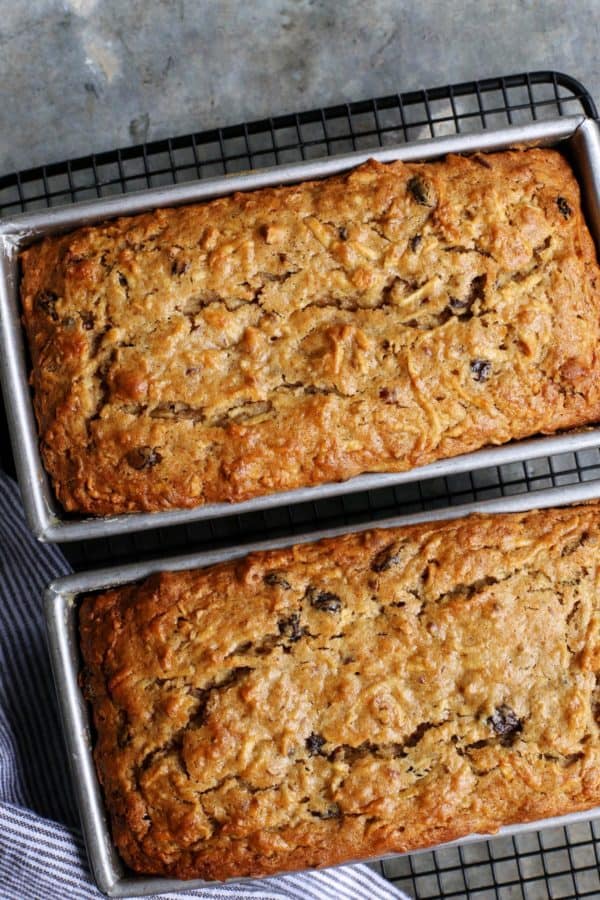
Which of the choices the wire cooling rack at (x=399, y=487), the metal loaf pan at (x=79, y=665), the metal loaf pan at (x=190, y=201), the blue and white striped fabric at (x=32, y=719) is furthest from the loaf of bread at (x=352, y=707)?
the wire cooling rack at (x=399, y=487)

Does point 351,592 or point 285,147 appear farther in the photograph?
point 285,147

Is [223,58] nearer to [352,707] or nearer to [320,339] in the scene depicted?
[320,339]

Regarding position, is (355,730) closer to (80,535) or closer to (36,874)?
(80,535)

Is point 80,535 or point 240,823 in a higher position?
point 80,535

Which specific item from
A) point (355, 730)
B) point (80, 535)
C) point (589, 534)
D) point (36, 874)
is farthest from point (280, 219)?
point (36, 874)

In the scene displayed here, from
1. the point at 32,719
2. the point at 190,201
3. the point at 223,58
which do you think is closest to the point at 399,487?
the point at 190,201

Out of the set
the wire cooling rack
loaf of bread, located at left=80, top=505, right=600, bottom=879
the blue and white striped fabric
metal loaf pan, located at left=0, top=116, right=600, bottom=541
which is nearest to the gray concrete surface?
the wire cooling rack
